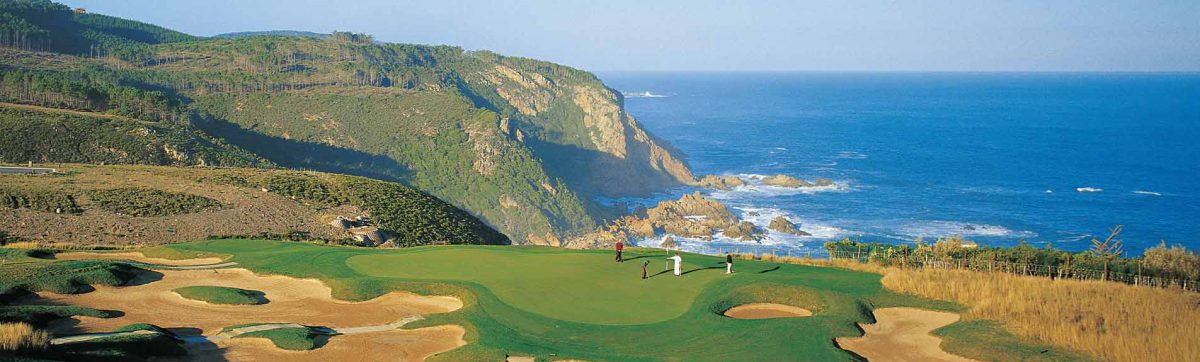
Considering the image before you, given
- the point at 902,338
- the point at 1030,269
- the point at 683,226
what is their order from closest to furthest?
the point at 902,338 < the point at 1030,269 < the point at 683,226

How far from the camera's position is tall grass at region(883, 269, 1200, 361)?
1998 cm

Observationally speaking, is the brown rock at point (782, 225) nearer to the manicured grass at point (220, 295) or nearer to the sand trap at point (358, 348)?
the manicured grass at point (220, 295)

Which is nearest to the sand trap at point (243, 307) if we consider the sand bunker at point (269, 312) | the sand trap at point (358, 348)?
the sand bunker at point (269, 312)

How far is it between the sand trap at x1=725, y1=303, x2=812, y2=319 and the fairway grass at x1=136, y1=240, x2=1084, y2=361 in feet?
0.62

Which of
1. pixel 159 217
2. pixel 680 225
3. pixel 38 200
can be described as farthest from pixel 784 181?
pixel 38 200

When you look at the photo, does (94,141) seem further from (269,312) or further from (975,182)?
(975,182)

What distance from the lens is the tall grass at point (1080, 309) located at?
19984mm

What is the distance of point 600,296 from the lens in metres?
24.9

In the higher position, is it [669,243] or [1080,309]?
[1080,309]

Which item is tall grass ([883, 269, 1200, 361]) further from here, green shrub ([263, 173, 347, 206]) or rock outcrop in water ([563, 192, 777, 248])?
rock outcrop in water ([563, 192, 777, 248])

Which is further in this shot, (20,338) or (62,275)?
(62,275)

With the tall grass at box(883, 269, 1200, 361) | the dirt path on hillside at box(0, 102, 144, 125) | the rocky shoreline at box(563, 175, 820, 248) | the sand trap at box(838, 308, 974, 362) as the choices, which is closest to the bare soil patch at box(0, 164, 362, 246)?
the sand trap at box(838, 308, 974, 362)

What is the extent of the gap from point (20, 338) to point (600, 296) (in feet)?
44.4

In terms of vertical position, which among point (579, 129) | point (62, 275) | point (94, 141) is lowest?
point (62, 275)
